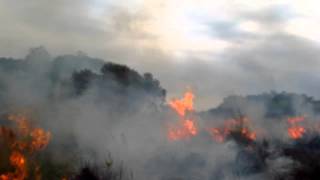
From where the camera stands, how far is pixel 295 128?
12344 cm

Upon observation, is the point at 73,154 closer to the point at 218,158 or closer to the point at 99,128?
the point at 99,128

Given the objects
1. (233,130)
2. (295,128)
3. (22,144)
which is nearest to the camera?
(22,144)

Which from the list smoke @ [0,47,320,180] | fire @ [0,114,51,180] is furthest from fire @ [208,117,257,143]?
fire @ [0,114,51,180]

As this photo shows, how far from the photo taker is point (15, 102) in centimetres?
7556

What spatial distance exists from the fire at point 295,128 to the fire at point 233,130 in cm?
1158

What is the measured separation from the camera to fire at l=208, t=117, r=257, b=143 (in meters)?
98.3

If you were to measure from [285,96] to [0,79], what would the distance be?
3758 inches

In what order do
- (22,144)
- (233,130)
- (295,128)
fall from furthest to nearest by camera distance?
(295,128) → (233,130) → (22,144)

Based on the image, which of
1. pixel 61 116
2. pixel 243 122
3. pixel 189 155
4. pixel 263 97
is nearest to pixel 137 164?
pixel 189 155

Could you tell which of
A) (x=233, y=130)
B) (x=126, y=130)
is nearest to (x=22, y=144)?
(x=126, y=130)

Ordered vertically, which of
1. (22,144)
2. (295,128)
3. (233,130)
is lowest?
(22,144)

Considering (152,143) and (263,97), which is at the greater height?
(263,97)

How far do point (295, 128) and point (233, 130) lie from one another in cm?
2695

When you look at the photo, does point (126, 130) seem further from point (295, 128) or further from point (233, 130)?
point (295, 128)
